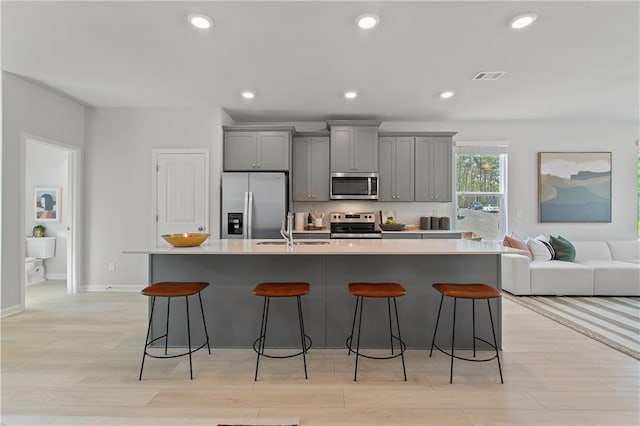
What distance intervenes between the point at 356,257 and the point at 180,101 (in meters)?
3.36

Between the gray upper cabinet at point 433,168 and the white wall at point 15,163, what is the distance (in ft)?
16.7

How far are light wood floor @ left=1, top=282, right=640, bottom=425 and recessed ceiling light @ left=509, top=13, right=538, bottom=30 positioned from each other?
2568 millimetres

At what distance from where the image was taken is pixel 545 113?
4.91 m

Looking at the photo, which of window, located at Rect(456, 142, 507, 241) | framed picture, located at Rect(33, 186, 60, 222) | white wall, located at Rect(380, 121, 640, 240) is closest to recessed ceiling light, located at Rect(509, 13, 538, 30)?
white wall, located at Rect(380, 121, 640, 240)

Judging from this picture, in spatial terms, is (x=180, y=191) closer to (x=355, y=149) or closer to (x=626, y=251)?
(x=355, y=149)

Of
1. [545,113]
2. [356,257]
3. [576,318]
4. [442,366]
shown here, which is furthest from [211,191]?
[545,113]

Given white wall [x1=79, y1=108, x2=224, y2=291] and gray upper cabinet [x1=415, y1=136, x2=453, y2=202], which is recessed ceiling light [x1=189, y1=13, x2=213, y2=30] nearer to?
white wall [x1=79, y1=108, x2=224, y2=291]

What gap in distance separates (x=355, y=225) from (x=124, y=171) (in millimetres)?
3525

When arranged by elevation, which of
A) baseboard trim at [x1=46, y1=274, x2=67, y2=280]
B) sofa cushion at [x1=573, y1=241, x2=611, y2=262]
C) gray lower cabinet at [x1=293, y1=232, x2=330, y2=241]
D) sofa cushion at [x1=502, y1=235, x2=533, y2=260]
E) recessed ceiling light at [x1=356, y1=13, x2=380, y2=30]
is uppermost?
recessed ceiling light at [x1=356, y1=13, x2=380, y2=30]

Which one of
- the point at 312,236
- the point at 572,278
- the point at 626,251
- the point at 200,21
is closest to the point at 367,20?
the point at 200,21

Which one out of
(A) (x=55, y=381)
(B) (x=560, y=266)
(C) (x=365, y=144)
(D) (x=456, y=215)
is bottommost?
(A) (x=55, y=381)

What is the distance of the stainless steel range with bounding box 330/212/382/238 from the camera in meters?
4.72

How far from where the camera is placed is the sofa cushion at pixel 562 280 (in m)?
4.40

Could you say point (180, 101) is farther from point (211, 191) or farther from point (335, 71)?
point (335, 71)
